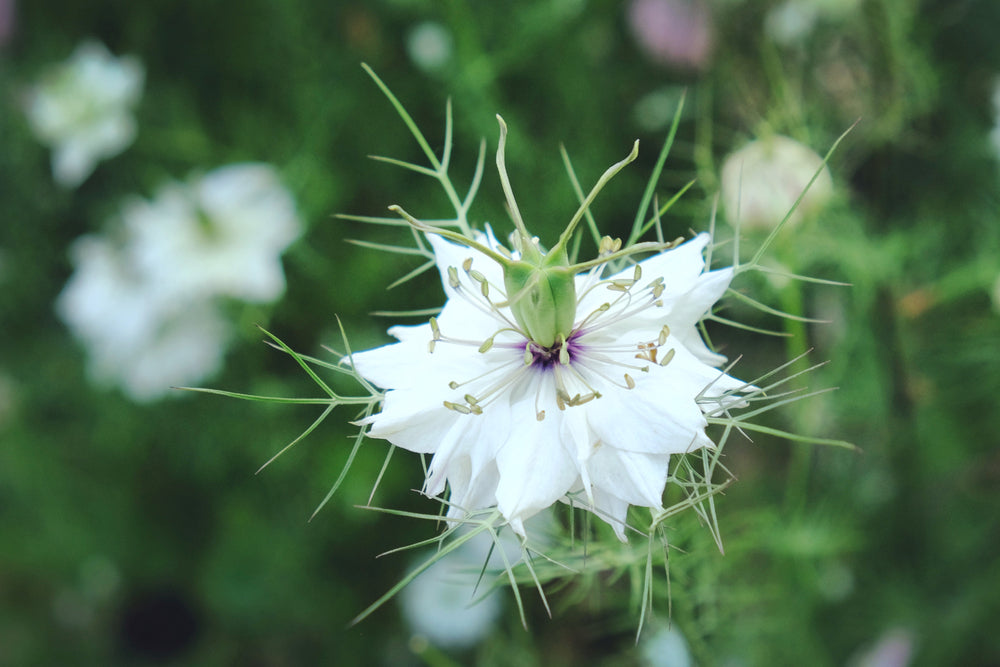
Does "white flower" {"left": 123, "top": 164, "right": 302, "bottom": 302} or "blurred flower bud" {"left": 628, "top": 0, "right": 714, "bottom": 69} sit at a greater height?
"blurred flower bud" {"left": 628, "top": 0, "right": 714, "bottom": 69}

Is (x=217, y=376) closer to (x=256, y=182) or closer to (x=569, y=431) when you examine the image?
(x=256, y=182)

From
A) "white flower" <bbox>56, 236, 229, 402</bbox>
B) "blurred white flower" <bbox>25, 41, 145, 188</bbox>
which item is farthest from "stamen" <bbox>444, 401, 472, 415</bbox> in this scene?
"blurred white flower" <bbox>25, 41, 145, 188</bbox>

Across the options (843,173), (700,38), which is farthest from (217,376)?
(843,173)

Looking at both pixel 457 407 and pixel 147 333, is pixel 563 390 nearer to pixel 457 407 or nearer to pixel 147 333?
pixel 457 407

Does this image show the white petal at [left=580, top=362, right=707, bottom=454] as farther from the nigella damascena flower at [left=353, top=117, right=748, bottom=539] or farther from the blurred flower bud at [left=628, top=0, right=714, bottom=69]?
the blurred flower bud at [left=628, top=0, right=714, bottom=69]

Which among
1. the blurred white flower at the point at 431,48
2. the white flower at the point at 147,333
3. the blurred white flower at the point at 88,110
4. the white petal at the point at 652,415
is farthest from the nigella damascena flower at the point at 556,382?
the blurred white flower at the point at 88,110
